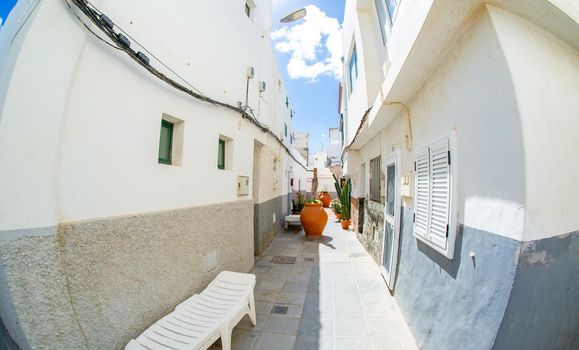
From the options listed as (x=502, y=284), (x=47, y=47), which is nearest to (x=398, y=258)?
(x=502, y=284)

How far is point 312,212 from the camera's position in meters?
8.43

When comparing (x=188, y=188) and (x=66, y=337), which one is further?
(x=188, y=188)

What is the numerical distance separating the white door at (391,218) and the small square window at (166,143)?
3792 millimetres

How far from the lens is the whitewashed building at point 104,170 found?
1.56 meters

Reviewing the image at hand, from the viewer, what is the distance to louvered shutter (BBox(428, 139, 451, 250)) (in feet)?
8.02

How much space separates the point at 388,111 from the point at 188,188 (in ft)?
12.5

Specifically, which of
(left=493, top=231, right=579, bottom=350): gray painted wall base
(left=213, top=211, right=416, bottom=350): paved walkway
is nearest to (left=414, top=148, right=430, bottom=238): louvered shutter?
(left=493, top=231, right=579, bottom=350): gray painted wall base

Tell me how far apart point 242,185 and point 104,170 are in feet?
9.84

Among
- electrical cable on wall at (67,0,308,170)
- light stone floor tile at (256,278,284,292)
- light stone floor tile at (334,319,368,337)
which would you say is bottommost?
light stone floor tile at (256,278,284,292)

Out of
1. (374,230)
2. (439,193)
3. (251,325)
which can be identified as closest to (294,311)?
(251,325)

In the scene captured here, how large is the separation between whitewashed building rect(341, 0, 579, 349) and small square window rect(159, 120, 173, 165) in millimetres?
3202

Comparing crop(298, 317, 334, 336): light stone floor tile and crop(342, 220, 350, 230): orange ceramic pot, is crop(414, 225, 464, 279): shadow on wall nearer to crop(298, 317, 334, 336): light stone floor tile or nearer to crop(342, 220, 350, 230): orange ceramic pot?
crop(298, 317, 334, 336): light stone floor tile

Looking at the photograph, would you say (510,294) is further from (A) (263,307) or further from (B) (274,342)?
(A) (263,307)

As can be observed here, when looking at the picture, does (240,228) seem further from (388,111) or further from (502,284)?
(502,284)
